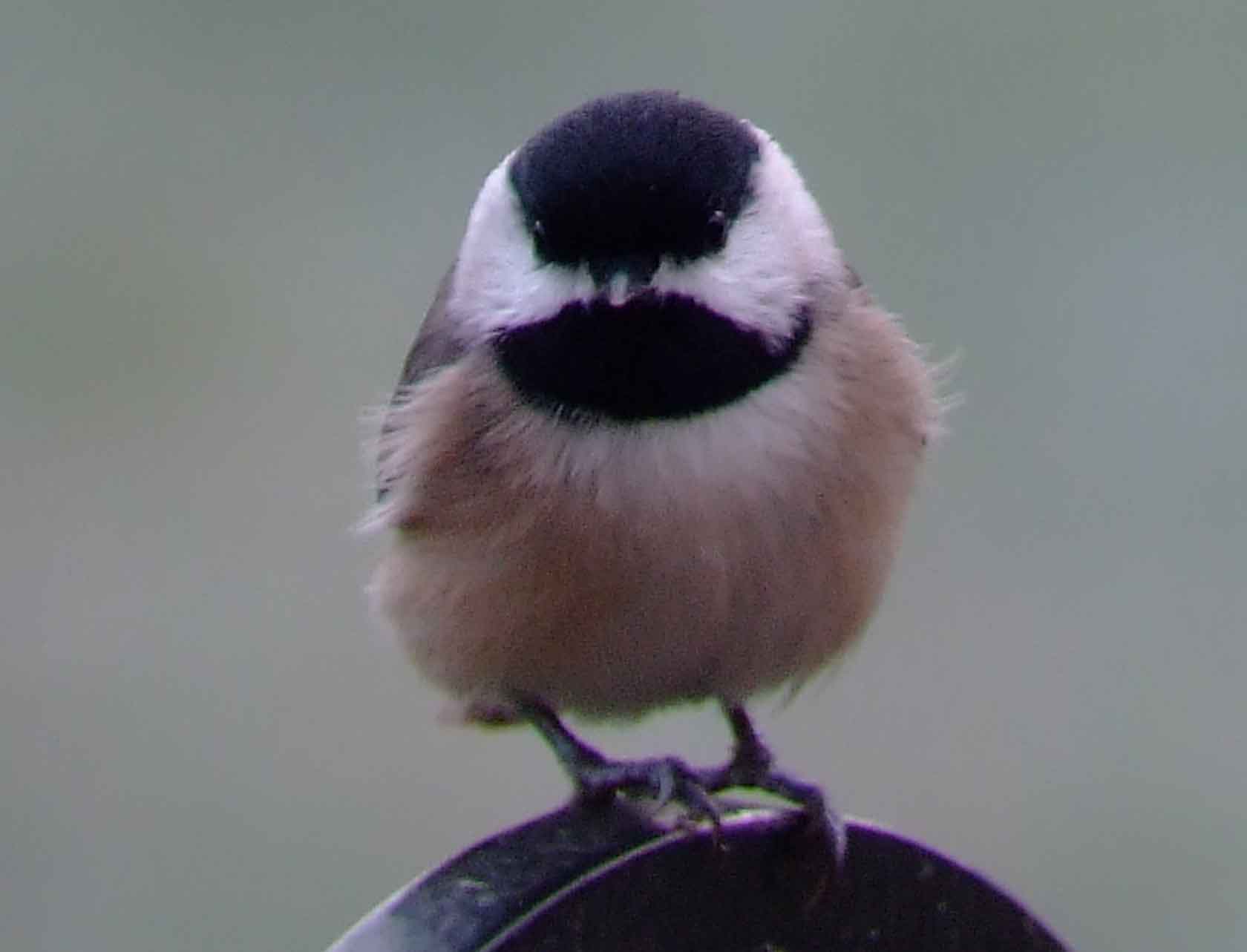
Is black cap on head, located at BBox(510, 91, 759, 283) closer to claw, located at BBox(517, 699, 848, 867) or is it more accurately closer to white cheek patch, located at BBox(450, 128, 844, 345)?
white cheek patch, located at BBox(450, 128, 844, 345)

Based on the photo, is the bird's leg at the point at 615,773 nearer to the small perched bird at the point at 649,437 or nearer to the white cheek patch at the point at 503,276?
the small perched bird at the point at 649,437

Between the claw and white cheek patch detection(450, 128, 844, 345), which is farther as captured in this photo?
white cheek patch detection(450, 128, 844, 345)

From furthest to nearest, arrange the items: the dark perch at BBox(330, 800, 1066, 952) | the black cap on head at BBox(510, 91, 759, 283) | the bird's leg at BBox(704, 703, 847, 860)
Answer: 1. the black cap on head at BBox(510, 91, 759, 283)
2. the bird's leg at BBox(704, 703, 847, 860)
3. the dark perch at BBox(330, 800, 1066, 952)

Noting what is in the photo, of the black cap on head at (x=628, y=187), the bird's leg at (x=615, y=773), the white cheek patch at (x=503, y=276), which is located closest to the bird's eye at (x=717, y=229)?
the black cap on head at (x=628, y=187)

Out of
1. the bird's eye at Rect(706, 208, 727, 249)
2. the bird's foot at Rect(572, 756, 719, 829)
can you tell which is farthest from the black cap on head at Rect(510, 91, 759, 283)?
the bird's foot at Rect(572, 756, 719, 829)

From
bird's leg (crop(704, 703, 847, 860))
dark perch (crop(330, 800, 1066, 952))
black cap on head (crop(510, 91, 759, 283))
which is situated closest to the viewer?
dark perch (crop(330, 800, 1066, 952))

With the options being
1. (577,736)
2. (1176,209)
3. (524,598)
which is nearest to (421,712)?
(577,736)

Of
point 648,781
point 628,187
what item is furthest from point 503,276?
point 648,781

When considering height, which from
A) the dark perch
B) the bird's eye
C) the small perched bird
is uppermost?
the bird's eye
